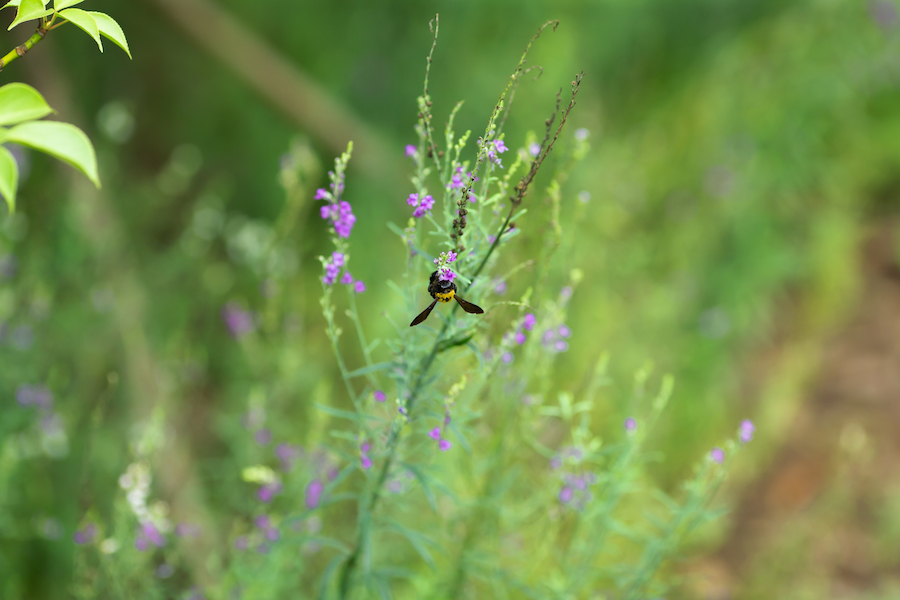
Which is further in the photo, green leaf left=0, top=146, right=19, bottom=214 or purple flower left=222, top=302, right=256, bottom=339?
purple flower left=222, top=302, right=256, bottom=339

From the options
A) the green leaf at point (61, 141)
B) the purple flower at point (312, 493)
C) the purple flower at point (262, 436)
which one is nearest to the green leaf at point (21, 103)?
the green leaf at point (61, 141)

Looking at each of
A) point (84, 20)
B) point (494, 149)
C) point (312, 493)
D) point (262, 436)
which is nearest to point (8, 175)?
point (84, 20)

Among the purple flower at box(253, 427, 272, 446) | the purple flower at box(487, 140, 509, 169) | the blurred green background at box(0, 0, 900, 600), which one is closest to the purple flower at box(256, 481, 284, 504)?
the purple flower at box(253, 427, 272, 446)

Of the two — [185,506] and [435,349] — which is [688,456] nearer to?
[185,506]

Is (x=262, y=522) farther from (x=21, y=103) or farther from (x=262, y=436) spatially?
(x=21, y=103)

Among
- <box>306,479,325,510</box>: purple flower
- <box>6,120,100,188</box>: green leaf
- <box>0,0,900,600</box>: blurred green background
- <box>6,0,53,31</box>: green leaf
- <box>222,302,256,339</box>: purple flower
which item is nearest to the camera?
<box>6,120,100,188</box>: green leaf

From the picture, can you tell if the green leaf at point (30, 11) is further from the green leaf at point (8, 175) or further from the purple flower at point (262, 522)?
the purple flower at point (262, 522)

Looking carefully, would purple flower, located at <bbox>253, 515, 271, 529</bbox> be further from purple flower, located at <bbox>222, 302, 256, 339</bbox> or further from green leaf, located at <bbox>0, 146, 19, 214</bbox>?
green leaf, located at <bbox>0, 146, 19, 214</bbox>
